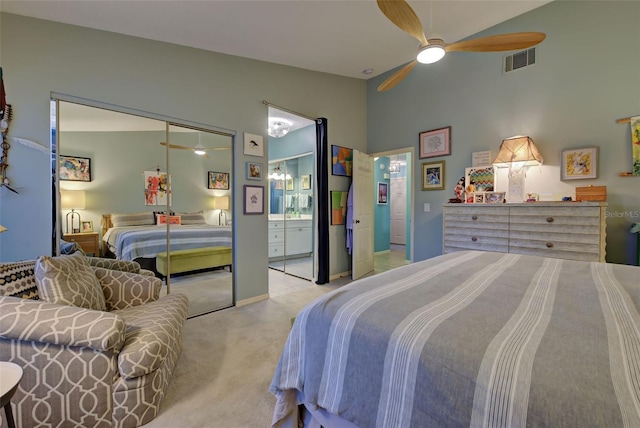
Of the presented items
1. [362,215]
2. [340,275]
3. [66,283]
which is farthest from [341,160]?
[66,283]

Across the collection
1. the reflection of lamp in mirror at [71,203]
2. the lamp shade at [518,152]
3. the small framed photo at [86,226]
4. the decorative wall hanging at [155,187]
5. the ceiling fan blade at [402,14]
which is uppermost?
the ceiling fan blade at [402,14]

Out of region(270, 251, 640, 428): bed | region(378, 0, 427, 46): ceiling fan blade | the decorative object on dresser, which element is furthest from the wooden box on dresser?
the decorative object on dresser

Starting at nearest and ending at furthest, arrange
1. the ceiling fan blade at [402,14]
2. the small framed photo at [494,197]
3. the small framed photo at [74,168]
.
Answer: the ceiling fan blade at [402,14], the small framed photo at [74,168], the small framed photo at [494,197]

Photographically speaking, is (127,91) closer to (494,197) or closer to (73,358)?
(73,358)

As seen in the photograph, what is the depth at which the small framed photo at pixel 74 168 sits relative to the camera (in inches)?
85.4

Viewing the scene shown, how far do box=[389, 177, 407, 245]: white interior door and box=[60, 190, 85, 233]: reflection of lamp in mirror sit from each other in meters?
6.86

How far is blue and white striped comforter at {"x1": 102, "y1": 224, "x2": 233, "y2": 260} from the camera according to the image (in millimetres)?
2457

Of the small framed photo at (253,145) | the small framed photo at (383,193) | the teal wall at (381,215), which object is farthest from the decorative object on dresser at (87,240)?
the small framed photo at (383,193)

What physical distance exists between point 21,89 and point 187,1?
4.74ft

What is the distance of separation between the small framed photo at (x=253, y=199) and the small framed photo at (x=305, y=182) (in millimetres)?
1505

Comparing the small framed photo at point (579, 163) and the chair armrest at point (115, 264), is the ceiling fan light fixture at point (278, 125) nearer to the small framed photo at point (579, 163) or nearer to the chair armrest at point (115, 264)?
the chair armrest at point (115, 264)

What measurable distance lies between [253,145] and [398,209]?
18.4 feet

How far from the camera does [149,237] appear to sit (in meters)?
2.66

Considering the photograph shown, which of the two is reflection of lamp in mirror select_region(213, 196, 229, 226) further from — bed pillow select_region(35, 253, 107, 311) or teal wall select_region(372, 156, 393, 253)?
teal wall select_region(372, 156, 393, 253)
